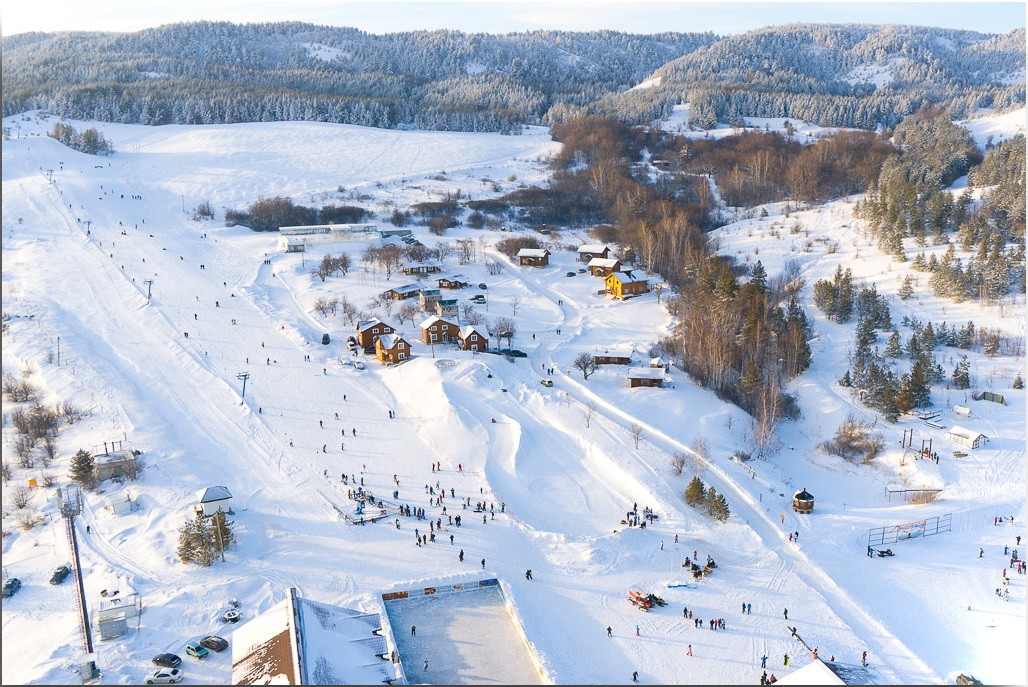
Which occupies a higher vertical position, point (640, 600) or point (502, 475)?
point (502, 475)

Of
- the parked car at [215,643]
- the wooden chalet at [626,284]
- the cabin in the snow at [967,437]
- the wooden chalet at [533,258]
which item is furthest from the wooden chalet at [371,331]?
the cabin in the snow at [967,437]

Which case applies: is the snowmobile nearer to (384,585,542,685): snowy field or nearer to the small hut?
(384,585,542,685): snowy field

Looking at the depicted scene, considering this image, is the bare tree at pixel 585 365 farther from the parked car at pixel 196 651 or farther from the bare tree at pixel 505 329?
the parked car at pixel 196 651

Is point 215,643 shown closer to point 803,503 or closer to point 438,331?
point 803,503

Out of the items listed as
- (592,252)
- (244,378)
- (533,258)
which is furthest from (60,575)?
(592,252)

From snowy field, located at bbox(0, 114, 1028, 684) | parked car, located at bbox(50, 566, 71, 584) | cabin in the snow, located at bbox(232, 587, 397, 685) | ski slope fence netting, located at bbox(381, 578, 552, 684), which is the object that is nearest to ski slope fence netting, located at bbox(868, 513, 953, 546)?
snowy field, located at bbox(0, 114, 1028, 684)

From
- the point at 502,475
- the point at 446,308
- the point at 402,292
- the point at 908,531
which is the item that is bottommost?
the point at 908,531

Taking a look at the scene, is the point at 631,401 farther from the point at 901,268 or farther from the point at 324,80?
the point at 324,80
